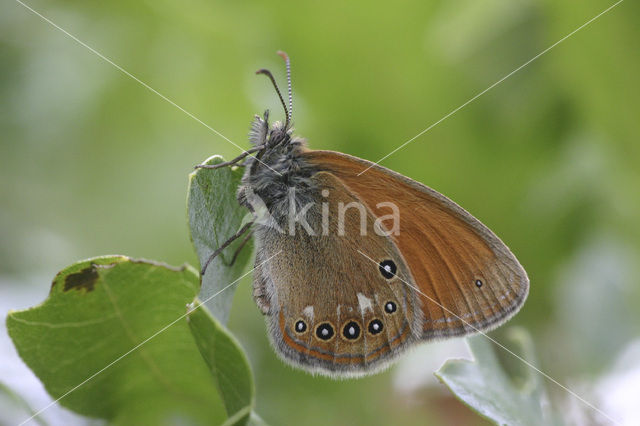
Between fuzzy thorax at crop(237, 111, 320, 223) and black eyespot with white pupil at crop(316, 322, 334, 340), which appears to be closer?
black eyespot with white pupil at crop(316, 322, 334, 340)

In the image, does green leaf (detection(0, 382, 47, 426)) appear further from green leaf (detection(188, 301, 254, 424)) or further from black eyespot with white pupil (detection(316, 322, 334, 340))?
black eyespot with white pupil (detection(316, 322, 334, 340))

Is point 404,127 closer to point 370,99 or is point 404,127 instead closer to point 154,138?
point 370,99

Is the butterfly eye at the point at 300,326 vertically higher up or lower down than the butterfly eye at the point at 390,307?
lower down

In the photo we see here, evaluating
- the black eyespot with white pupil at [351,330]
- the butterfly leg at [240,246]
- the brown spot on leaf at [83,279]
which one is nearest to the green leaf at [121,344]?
the brown spot on leaf at [83,279]

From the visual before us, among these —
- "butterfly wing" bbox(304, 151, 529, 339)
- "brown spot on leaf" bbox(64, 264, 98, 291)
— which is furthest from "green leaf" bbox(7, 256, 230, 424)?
"butterfly wing" bbox(304, 151, 529, 339)

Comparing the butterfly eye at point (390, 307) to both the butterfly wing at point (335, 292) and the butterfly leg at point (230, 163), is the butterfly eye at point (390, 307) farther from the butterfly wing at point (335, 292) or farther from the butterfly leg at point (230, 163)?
the butterfly leg at point (230, 163)

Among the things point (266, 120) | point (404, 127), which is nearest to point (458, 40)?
point (404, 127)
